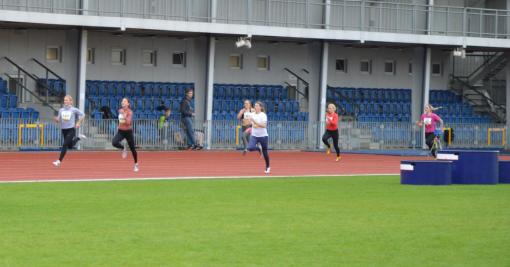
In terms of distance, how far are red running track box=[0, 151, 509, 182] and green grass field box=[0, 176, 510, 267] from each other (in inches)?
167

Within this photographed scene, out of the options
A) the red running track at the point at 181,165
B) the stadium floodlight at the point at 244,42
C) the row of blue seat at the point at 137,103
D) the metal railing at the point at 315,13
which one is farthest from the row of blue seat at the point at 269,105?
the red running track at the point at 181,165

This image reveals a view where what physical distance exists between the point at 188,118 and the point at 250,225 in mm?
27436

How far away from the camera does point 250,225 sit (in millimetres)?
16422

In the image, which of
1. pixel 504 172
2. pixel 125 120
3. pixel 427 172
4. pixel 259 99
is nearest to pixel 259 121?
pixel 125 120

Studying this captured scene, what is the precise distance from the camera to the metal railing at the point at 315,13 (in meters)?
44.2

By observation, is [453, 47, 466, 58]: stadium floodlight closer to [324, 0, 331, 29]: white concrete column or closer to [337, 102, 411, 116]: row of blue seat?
[337, 102, 411, 116]: row of blue seat

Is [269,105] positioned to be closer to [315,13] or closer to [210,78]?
[210,78]

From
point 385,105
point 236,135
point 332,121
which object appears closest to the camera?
point 332,121

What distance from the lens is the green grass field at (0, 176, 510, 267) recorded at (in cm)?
1313

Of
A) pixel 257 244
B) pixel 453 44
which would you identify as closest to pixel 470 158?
pixel 257 244

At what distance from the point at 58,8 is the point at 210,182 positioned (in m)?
18.5

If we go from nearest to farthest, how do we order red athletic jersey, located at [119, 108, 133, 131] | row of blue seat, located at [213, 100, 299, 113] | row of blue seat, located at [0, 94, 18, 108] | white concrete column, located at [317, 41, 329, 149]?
red athletic jersey, located at [119, 108, 133, 131] → row of blue seat, located at [0, 94, 18, 108] → row of blue seat, located at [213, 100, 299, 113] → white concrete column, located at [317, 41, 329, 149]

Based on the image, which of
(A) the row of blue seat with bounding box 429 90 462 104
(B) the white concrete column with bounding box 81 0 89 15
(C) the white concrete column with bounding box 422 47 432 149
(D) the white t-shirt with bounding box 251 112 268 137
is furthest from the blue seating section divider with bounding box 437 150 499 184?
(A) the row of blue seat with bounding box 429 90 462 104

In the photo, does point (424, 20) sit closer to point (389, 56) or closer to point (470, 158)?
point (389, 56)
